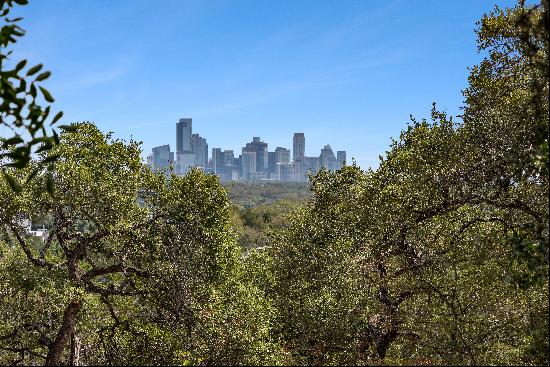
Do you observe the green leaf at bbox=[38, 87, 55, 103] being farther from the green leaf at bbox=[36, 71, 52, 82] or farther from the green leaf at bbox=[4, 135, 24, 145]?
the green leaf at bbox=[4, 135, 24, 145]

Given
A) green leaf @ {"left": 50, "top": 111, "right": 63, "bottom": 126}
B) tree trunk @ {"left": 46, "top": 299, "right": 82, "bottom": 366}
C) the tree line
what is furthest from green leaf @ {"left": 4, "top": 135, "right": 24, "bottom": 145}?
tree trunk @ {"left": 46, "top": 299, "right": 82, "bottom": 366}

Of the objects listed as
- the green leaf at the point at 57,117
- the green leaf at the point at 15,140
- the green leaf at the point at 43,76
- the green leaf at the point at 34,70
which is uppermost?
the green leaf at the point at 34,70

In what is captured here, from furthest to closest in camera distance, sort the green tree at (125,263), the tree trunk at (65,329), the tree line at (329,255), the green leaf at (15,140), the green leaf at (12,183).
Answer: the tree trunk at (65,329) < the green tree at (125,263) < the tree line at (329,255) < the green leaf at (12,183) < the green leaf at (15,140)

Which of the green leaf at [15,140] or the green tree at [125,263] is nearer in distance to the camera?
the green leaf at [15,140]

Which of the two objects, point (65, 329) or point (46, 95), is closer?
point (46, 95)

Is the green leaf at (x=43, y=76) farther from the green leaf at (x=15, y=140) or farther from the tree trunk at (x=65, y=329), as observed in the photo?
the tree trunk at (x=65, y=329)

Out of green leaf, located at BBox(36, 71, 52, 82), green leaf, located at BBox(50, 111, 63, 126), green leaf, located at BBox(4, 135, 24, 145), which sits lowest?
green leaf, located at BBox(4, 135, 24, 145)

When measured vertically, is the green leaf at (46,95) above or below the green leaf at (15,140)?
above

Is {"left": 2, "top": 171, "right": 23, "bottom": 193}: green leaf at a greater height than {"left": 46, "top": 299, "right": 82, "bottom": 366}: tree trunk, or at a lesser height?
greater

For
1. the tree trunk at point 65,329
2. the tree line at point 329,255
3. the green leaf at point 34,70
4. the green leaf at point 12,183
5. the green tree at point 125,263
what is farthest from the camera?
the tree trunk at point 65,329

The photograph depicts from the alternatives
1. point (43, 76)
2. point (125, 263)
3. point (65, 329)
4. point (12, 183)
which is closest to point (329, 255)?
point (125, 263)

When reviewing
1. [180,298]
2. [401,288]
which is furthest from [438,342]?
[180,298]

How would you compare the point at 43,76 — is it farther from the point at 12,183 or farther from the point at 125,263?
→ the point at 125,263

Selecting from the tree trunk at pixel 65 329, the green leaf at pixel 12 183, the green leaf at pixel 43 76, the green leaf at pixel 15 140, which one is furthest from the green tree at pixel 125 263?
the green leaf at pixel 43 76
